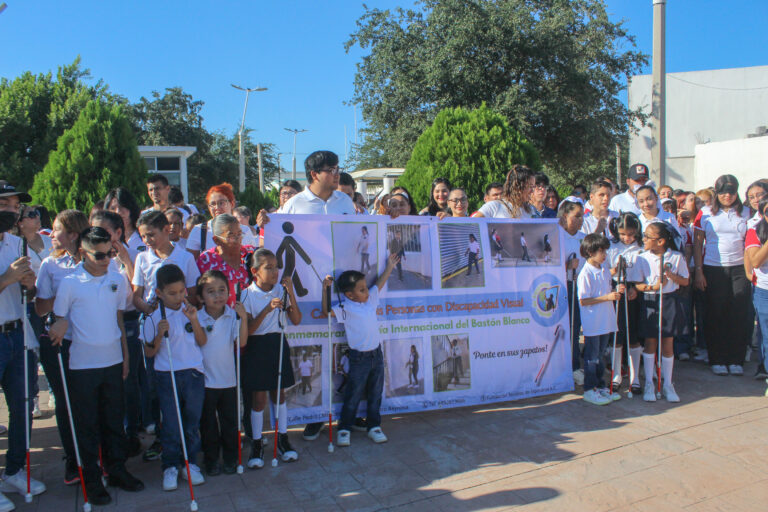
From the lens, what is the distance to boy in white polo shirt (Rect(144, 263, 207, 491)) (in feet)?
12.0

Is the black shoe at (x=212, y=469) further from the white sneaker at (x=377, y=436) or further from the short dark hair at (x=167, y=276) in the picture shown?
the short dark hair at (x=167, y=276)

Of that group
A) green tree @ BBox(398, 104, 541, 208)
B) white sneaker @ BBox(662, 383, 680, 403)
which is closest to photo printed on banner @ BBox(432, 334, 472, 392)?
white sneaker @ BBox(662, 383, 680, 403)

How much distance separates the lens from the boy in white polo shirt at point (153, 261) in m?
4.05

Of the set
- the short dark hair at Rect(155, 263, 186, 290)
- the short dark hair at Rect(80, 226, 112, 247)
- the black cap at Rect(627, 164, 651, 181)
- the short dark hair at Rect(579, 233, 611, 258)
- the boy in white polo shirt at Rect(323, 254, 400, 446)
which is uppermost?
the black cap at Rect(627, 164, 651, 181)

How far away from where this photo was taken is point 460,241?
502 cm

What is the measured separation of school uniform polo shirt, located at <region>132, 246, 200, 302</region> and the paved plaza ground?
1.28 meters

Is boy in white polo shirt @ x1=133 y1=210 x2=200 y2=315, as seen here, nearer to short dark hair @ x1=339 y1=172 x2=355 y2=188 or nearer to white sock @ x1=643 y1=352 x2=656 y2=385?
short dark hair @ x1=339 y1=172 x2=355 y2=188

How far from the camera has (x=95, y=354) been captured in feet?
11.6

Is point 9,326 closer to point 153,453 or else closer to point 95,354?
point 95,354

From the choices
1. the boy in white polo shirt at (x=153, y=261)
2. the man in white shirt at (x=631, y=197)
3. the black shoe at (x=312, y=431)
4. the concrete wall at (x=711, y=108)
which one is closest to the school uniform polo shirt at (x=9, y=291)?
the boy in white polo shirt at (x=153, y=261)

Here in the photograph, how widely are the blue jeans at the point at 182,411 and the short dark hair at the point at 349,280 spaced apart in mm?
1218

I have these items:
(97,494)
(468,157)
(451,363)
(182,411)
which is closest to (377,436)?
(451,363)

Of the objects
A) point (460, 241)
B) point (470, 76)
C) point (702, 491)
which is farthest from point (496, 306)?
point (470, 76)

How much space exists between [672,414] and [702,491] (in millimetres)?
1403
